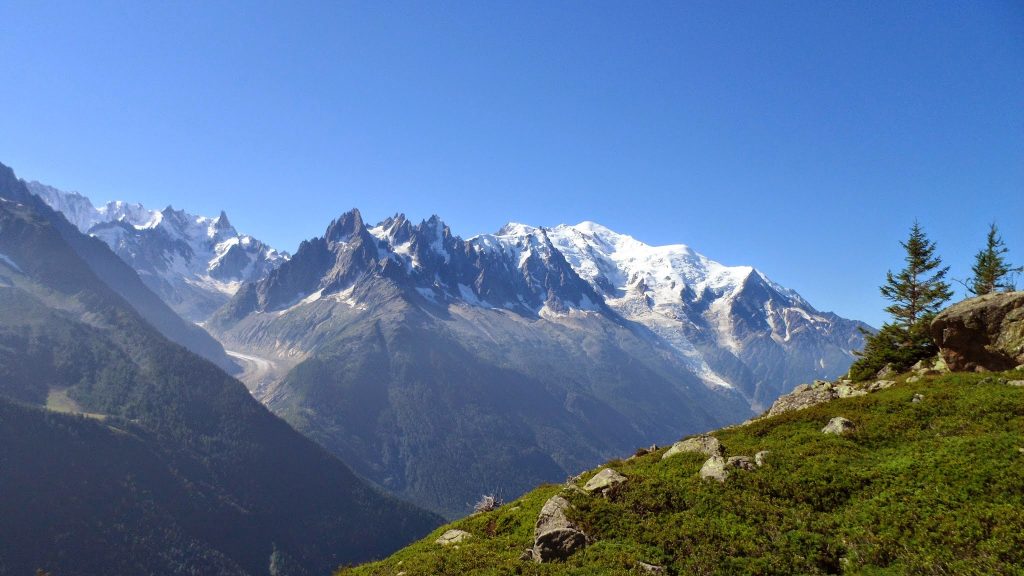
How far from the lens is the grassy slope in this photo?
22.1 m

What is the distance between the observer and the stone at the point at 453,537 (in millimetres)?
31688

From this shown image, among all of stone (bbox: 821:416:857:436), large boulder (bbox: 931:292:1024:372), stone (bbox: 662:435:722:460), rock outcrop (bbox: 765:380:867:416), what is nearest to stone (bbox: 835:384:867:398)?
rock outcrop (bbox: 765:380:867:416)

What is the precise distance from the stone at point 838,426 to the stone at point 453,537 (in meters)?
24.6

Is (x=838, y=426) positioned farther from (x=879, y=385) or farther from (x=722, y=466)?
(x=879, y=385)

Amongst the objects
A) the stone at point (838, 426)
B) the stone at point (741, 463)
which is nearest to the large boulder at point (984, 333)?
the stone at point (838, 426)

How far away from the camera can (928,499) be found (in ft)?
80.5

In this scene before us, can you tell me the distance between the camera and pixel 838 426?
34.9m

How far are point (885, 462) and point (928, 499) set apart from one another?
4.59 meters

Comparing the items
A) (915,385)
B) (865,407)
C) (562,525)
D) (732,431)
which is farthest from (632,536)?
(915,385)

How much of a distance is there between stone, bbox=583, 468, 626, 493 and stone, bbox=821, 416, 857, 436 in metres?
14.8

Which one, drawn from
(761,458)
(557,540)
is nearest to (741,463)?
(761,458)

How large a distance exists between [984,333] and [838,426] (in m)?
20.7

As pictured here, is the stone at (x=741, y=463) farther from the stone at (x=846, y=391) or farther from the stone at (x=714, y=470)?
the stone at (x=846, y=391)

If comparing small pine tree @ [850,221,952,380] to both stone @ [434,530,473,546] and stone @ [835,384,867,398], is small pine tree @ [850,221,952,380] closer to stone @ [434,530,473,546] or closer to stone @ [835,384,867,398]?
stone @ [835,384,867,398]
